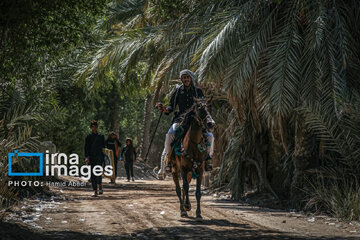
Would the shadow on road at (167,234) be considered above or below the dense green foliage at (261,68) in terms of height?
below

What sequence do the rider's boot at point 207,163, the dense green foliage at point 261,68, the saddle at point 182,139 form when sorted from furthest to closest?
the rider's boot at point 207,163, the saddle at point 182,139, the dense green foliage at point 261,68

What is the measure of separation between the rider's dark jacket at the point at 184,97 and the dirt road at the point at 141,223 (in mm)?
2130

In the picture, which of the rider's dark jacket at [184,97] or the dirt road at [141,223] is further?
the rider's dark jacket at [184,97]

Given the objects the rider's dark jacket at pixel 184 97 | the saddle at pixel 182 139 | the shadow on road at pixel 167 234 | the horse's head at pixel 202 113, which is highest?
the rider's dark jacket at pixel 184 97

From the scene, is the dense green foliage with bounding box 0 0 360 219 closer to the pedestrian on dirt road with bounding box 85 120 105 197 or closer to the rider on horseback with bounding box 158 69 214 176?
the rider on horseback with bounding box 158 69 214 176

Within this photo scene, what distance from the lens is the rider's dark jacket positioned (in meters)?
10.3

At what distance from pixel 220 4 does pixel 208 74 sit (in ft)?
9.86

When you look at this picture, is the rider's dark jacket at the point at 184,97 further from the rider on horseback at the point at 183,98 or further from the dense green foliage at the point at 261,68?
the dense green foliage at the point at 261,68

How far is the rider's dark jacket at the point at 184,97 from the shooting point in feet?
33.9

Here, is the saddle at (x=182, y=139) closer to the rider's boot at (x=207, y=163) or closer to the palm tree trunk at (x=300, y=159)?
the rider's boot at (x=207, y=163)

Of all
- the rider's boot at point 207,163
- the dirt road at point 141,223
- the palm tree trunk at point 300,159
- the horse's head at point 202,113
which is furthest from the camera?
the palm tree trunk at point 300,159

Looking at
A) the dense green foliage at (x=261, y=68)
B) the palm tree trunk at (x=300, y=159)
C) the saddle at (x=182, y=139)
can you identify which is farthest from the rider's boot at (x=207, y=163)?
the palm tree trunk at (x=300, y=159)

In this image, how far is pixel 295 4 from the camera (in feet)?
40.4

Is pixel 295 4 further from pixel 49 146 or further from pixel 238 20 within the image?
pixel 49 146
